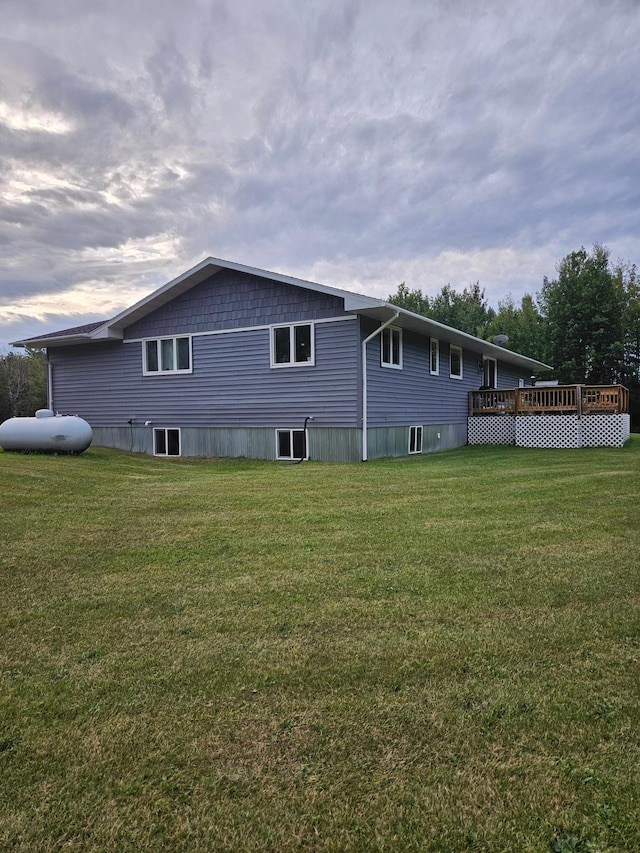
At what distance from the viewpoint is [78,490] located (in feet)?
24.2

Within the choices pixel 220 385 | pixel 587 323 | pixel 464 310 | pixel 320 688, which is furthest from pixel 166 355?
pixel 464 310

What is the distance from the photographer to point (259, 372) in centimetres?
1381

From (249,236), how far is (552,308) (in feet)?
72.2

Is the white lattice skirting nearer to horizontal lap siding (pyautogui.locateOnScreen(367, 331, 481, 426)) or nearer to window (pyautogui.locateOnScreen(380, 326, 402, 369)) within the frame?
horizontal lap siding (pyautogui.locateOnScreen(367, 331, 481, 426))

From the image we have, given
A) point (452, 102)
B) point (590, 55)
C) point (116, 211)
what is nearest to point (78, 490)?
point (116, 211)

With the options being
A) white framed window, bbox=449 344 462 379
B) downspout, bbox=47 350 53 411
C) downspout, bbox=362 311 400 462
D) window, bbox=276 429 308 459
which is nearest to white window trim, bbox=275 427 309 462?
window, bbox=276 429 308 459

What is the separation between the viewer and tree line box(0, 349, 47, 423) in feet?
129

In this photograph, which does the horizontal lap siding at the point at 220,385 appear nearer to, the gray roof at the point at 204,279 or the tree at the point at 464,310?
the gray roof at the point at 204,279

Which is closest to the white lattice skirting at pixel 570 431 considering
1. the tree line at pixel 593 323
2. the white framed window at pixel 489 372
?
the white framed window at pixel 489 372

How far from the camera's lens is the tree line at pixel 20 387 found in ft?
129

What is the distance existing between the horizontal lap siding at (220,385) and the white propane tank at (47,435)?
144 inches

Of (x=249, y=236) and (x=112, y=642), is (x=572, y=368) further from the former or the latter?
(x=112, y=642)

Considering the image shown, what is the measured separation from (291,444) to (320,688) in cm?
1120

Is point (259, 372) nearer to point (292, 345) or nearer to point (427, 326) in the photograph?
point (292, 345)
